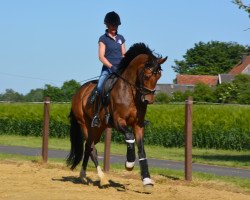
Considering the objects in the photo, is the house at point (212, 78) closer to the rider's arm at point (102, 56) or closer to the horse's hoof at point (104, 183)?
the rider's arm at point (102, 56)

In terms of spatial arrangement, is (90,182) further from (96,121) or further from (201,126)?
(201,126)

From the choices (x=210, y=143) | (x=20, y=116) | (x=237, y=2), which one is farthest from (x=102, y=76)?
(x=20, y=116)

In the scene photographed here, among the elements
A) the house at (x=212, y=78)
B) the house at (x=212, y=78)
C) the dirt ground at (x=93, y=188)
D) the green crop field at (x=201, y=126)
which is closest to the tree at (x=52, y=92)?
the house at (x=212, y=78)

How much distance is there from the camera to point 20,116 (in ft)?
144

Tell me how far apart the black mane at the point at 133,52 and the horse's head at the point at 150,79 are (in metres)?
0.58

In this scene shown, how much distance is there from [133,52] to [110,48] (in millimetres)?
724

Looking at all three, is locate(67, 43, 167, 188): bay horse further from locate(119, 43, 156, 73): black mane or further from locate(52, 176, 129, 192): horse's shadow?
locate(52, 176, 129, 192): horse's shadow

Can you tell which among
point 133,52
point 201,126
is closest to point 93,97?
point 133,52

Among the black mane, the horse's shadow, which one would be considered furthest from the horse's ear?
the horse's shadow

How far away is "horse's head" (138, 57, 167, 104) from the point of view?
11031 mm

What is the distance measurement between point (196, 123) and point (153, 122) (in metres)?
2.78

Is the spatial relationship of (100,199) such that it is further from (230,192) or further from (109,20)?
(109,20)

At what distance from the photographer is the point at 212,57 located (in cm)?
13862

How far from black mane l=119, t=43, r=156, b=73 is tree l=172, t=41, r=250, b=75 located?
126454 mm
